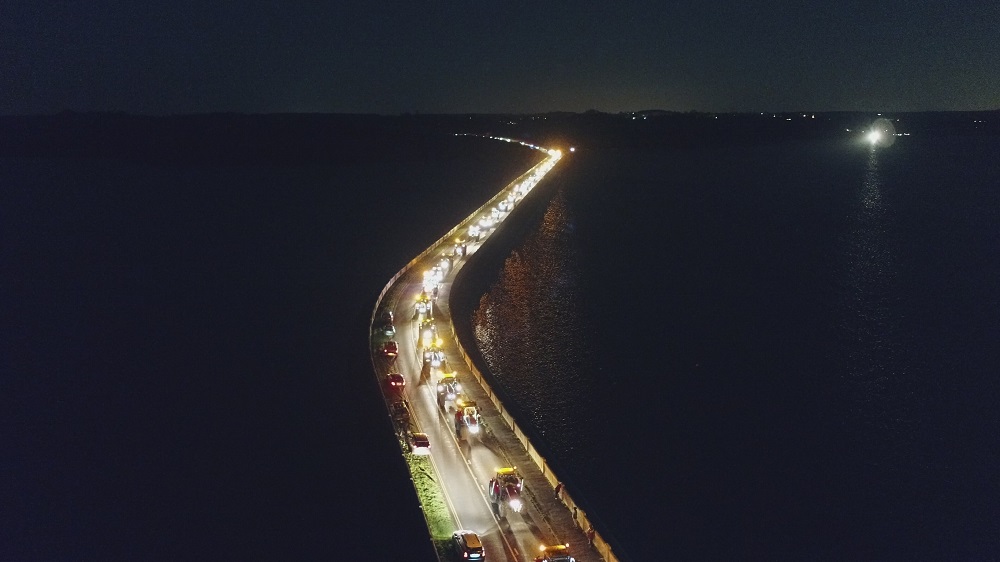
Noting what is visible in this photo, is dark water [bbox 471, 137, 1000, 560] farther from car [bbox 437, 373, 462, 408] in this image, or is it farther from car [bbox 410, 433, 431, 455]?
car [bbox 410, 433, 431, 455]

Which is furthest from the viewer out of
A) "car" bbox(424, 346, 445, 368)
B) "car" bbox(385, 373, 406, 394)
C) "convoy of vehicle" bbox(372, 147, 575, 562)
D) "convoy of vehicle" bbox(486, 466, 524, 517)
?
"car" bbox(424, 346, 445, 368)

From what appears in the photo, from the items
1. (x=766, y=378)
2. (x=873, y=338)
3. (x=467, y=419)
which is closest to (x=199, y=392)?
(x=467, y=419)

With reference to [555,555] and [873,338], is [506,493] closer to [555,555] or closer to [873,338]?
[555,555]

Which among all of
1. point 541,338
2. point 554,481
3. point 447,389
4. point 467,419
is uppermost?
point 541,338

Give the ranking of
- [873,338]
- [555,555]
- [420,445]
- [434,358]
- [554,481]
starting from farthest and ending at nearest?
[873,338] → [434,358] → [420,445] → [554,481] → [555,555]

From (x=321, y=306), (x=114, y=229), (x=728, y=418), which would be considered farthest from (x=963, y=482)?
(x=114, y=229)

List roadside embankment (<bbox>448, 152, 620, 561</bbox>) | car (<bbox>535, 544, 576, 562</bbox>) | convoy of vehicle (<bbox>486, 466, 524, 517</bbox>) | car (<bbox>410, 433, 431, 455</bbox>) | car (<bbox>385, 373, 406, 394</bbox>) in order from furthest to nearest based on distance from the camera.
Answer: car (<bbox>385, 373, 406, 394</bbox>), car (<bbox>410, 433, 431, 455</bbox>), convoy of vehicle (<bbox>486, 466, 524, 517</bbox>), roadside embankment (<bbox>448, 152, 620, 561</bbox>), car (<bbox>535, 544, 576, 562</bbox>)

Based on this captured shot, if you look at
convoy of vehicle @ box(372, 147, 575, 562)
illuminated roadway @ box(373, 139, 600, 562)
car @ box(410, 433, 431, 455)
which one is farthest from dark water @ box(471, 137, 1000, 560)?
car @ box(410, 433, 431, 455)
